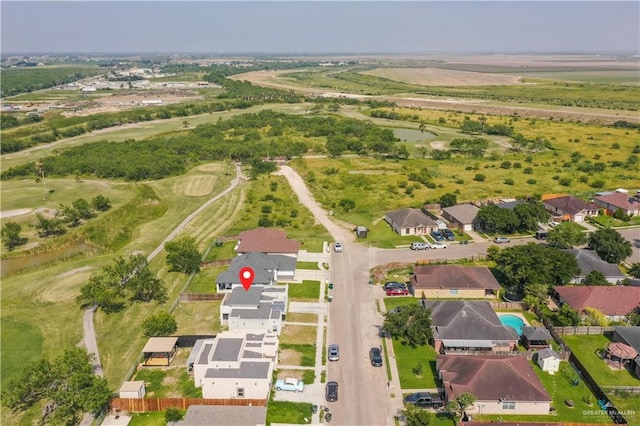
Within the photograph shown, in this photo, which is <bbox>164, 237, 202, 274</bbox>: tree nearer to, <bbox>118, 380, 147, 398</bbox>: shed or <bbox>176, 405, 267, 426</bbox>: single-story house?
<bbox>118, 380, 147, 398</bbox>: shed

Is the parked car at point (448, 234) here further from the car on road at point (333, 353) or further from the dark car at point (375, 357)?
the car on road at point (333, 353)

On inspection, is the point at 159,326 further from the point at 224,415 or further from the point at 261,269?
the point at 224,415

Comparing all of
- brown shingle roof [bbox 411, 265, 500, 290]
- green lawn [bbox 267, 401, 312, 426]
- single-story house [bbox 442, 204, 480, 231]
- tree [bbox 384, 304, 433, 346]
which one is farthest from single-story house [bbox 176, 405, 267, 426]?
single-story house [bbox 442, 204, 480, 231]

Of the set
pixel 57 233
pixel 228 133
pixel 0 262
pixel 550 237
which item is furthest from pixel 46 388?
pixel 228 133

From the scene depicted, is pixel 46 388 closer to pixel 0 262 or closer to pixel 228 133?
pixel 0 262

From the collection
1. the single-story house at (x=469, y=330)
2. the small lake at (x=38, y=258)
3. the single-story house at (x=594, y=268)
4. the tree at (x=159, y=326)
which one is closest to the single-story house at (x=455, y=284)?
the single-story house at (x=469, y=330)

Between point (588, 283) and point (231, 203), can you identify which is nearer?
point (588, 283)

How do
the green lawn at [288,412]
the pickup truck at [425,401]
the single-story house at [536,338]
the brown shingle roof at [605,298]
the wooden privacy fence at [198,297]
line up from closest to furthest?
the green lawn at [288,412] < the pickup truck at [425,401] < the single-story house at [536,338] < the brown shingle roof at [605,298] < the wooden privacy fence at [198,297]
